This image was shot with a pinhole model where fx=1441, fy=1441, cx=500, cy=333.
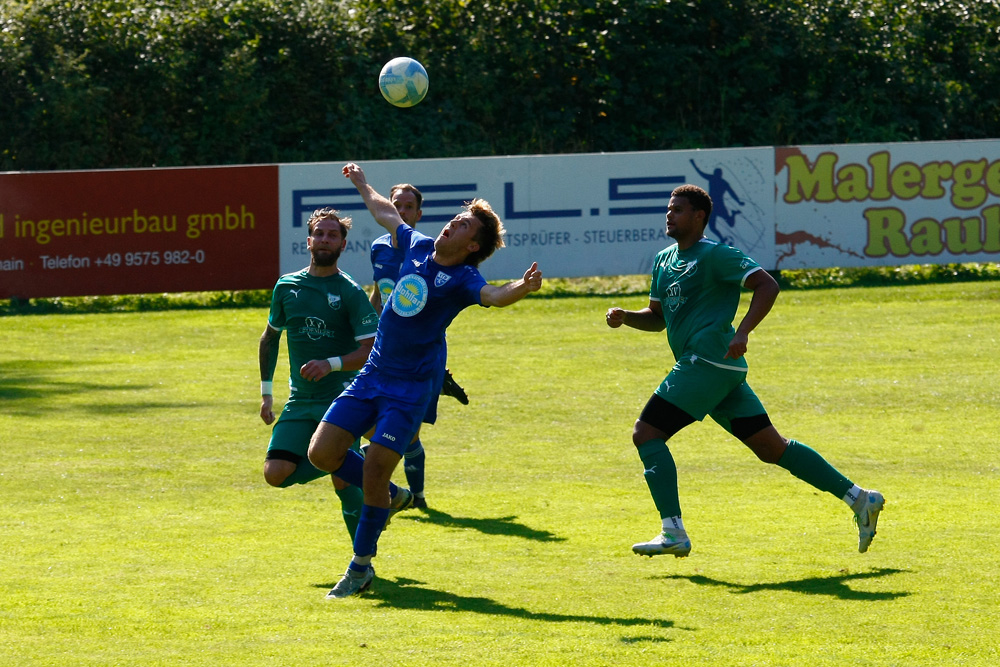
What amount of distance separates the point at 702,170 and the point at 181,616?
16365 mm

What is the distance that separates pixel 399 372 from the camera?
792cm

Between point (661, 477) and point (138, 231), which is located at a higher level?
point (138, 231)

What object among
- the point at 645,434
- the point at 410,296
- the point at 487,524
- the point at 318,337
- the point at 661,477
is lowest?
the point at 487,524

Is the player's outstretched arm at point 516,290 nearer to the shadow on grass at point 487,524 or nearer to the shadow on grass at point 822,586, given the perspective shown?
the shadow on grass at point 822,586

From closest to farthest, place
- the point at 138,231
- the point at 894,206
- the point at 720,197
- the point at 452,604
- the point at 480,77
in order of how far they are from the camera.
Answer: the point at 452,604 → the point at 138,231 → the point at 720,197 → the point at 894,206 → the point at 480,77

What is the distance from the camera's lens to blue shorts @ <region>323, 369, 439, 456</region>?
782cm

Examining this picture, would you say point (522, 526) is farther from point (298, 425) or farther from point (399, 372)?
point (399, 372)

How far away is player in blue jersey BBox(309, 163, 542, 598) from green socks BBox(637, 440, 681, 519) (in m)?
1.42

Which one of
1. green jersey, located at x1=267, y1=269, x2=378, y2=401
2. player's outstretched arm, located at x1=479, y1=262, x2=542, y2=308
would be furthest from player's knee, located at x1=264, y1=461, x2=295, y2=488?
player's outstretched arm, located at x1=479, y1=262, x2=542, y2=308

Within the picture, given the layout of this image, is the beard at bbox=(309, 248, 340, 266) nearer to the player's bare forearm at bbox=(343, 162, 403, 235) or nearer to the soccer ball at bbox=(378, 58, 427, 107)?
the player's bare forearm at bbox=(343, 162, 403, 235)

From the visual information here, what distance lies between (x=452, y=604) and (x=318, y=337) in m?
2.01

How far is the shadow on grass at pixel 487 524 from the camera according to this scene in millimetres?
9297

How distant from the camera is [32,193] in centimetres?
2120

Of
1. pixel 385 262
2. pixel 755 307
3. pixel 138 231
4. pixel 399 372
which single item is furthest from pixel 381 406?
pixel 138 231
